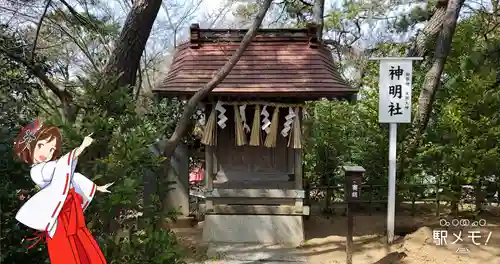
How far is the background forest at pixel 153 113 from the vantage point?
4223 millimetres

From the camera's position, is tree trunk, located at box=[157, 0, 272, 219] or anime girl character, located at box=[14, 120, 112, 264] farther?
tree trunk, located at box=[157, 0, 272, 219]

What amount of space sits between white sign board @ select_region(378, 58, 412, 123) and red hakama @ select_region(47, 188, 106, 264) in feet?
17.8

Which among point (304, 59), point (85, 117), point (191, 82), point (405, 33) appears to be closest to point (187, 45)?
point (191, 82)

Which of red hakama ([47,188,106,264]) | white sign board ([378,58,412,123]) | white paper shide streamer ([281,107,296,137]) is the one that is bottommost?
red hakama ([47,188,106,264])

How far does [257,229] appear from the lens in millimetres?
8164

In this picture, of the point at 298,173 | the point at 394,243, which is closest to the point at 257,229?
the point at 298,173

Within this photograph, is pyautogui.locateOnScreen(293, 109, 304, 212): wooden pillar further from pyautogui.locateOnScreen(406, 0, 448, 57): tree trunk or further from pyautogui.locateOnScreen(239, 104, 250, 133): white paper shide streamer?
pyautogui.locateOnScreen(406, 0, 448, 57): tree trunk

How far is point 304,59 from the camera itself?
8.21 metres

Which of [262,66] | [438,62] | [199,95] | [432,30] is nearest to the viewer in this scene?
[199,95]

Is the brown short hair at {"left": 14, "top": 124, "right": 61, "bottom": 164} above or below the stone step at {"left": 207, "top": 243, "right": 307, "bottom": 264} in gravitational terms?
above

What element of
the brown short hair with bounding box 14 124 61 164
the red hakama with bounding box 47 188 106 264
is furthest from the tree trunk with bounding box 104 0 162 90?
the red hakama with bounding box 47 188 106 264

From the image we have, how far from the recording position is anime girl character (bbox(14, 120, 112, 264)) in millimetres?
3402

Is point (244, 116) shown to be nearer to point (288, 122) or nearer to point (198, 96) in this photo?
point (288, 122)

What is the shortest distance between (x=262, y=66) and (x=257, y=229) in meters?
2.93
